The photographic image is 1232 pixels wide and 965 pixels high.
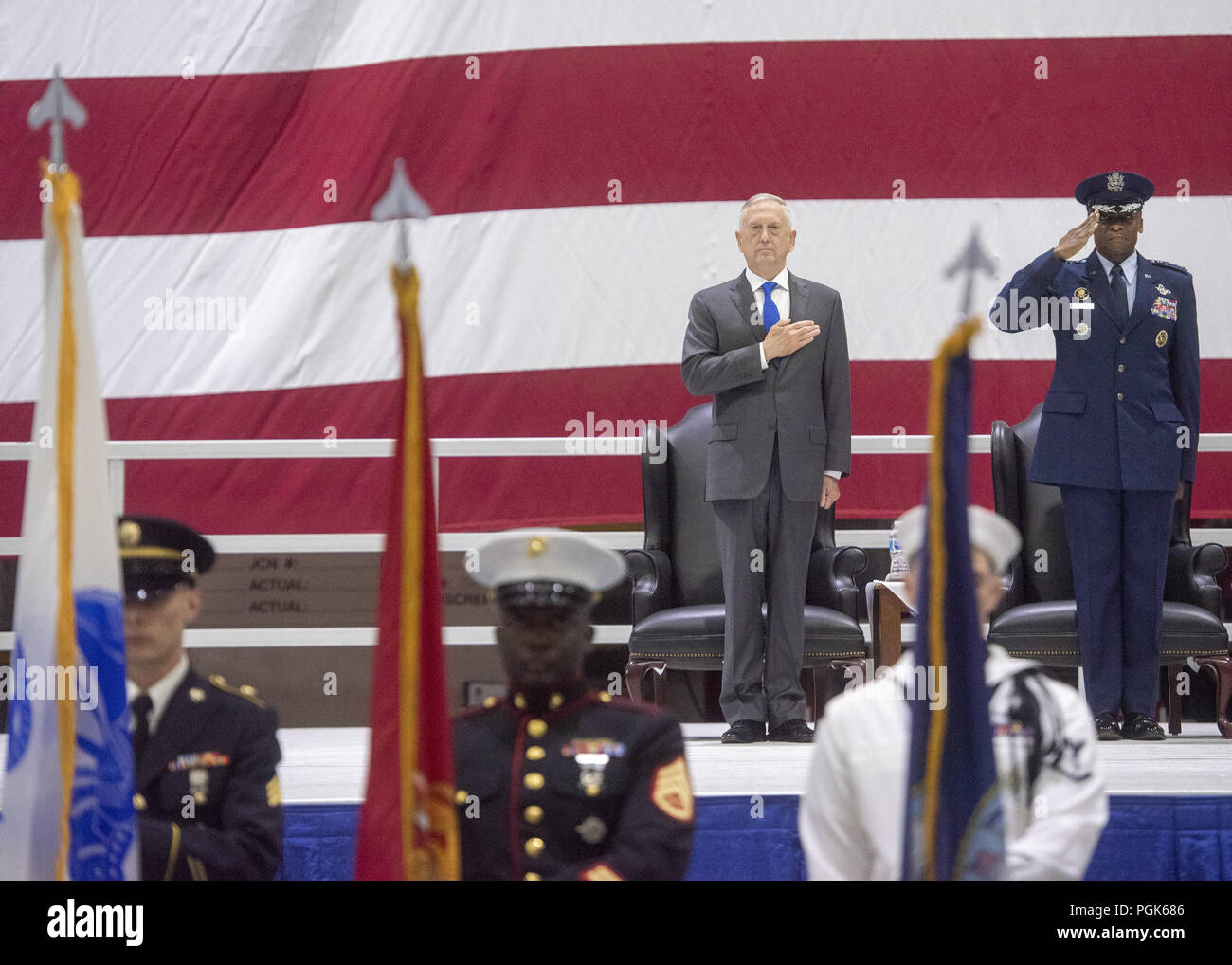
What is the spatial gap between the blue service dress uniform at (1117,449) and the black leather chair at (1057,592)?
23cm

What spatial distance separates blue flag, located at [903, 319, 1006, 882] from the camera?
181cm

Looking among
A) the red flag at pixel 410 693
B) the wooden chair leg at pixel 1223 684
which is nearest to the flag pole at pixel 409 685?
the red flag at pixel 410 693

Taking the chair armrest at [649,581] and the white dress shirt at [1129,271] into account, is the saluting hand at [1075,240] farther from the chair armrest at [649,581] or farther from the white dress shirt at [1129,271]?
the chair armrest at [649,581]

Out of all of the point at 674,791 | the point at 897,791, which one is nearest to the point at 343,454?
the point at 674,791

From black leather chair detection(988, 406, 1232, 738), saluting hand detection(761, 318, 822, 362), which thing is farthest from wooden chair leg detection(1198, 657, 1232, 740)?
saluting hand detection(761, 318, 822, 362)

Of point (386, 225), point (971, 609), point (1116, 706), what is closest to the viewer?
point (971, 609)

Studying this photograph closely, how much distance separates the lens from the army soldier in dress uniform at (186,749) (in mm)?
2125

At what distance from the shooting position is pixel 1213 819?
3092mm

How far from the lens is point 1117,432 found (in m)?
3.97

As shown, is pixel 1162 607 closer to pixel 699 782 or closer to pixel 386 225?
pixel 699 782

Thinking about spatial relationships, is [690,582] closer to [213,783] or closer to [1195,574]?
[1195,574]

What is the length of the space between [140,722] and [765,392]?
2.21m

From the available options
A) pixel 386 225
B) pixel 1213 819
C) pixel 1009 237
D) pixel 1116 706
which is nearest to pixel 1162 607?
pixel 1116 706
